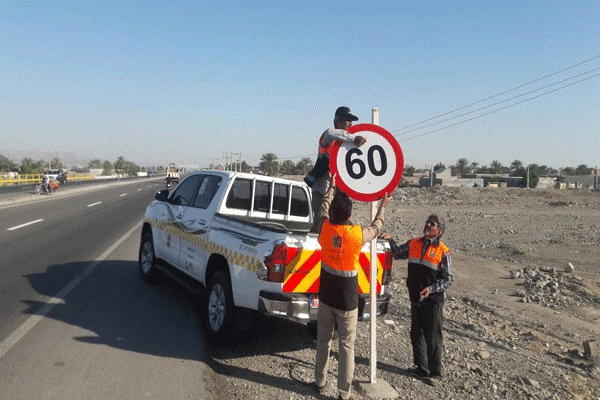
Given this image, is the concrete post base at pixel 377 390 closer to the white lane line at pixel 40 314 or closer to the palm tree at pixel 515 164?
the white lane line at pixel 40 314

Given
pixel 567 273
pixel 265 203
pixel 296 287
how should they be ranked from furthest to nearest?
1. pixel 567 273
2. pixel 265 203
3. pixel 296 287

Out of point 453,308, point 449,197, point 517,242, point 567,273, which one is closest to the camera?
point 453,308

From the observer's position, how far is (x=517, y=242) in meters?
18.7

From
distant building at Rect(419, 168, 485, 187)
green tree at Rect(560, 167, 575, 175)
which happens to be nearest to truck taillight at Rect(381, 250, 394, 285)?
distant building at Rect(419, 168, 485, 187)

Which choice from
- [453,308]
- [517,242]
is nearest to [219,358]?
[453,308]

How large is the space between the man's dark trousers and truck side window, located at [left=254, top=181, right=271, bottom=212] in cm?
279

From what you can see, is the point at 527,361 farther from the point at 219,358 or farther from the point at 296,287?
the point at 219,358

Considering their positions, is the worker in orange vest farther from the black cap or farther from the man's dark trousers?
the black cap

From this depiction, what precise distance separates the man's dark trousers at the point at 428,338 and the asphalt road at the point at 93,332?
207 centimetres

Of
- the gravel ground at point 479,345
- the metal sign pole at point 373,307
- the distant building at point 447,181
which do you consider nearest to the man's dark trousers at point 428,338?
the gravel ground at point 479,345

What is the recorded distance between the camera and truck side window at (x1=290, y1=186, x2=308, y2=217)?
7469 millimetres

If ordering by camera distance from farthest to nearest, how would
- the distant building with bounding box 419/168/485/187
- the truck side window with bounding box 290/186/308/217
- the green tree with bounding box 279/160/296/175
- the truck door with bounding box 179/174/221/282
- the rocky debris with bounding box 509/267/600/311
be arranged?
the green tree with bounding box 279/160/296/175 < the distant building with bounding box 419/168/485/187 < the rocky debris with bounding box 509/267/600/311 < the truck side window with bounding box 290/186/308/217 < the truck door with bounding box 179/174/221/282

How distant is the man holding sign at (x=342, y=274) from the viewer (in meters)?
4.45

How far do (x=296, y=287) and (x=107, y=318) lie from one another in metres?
2.99
